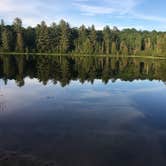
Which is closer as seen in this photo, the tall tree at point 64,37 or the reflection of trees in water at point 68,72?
the reflection of trees in water at point 68,72

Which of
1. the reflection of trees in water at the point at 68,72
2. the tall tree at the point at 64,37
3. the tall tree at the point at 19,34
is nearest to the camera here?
the reflection of trees in water at the point at 68,72

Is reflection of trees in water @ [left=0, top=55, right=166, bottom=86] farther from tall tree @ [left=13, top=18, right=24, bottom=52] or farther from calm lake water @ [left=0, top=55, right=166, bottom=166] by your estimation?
tall tree @ [left=13, top=18, right=24, bottom=52]

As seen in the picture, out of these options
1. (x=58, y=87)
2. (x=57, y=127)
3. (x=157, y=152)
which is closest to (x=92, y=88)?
(x=58, y=87)

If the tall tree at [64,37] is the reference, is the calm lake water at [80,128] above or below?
below

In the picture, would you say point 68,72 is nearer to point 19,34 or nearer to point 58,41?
point 19,34

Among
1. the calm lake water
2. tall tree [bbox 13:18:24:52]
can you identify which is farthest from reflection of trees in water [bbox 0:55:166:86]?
tall tree [bbox 13:18:24:52]

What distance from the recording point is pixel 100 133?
60.8 ft

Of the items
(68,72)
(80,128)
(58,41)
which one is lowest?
(80,128)

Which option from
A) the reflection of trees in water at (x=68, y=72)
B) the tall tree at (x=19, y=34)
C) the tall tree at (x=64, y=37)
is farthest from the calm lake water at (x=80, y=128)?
the tall tree at (x=64, y=37)

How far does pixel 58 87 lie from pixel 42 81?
545cm

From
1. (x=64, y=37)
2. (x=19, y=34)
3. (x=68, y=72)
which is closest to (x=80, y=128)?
(x=68, y=72)

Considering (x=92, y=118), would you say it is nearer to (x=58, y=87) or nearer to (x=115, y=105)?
(x=115, y=105)

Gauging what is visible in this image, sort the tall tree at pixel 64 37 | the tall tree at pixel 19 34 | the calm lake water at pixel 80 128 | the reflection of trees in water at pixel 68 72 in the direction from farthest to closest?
the tall tree at pixel 64 37 → the tall tree at pixel 19 34 → the reflection of trees in water at pixel 68 72 → the calm lake water at pixel 80 128

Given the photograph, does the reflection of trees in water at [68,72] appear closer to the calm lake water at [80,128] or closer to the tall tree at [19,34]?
the calm lake water at [80,128]
